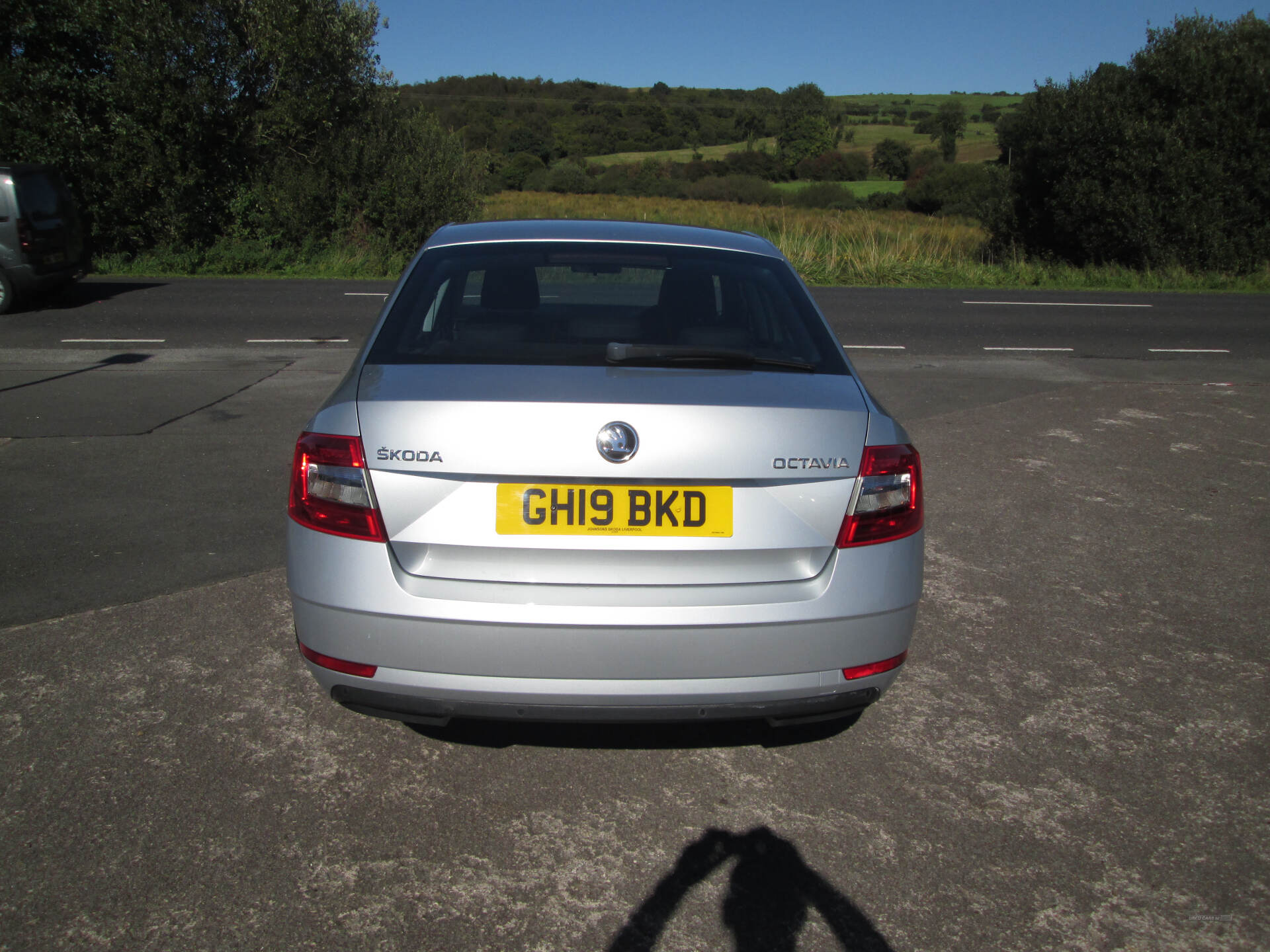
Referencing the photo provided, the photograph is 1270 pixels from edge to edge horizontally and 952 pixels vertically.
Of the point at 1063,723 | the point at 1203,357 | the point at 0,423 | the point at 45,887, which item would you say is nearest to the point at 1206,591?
the point at 1063,723

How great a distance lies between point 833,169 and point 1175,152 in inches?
2598

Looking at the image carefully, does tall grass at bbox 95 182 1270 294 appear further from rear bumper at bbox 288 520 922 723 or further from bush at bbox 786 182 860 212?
bush at bbox 786 182 860 212

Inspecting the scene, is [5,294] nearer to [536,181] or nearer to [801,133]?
[536,181]

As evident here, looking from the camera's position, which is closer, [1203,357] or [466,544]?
[466,544]

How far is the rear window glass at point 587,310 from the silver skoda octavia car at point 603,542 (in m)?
0.17

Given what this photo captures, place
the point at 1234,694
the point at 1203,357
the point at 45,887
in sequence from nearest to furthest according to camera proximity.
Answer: the point at 45,887
the point at 1234,694
the point at 1203,357

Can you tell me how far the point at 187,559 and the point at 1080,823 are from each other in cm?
399

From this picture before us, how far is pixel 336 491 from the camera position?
8.57 feet

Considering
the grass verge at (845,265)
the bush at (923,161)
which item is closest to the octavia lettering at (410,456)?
the grass verge at (845,265)

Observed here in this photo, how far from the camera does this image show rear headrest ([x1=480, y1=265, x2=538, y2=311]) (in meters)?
3.39

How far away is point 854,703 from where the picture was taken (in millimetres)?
2715

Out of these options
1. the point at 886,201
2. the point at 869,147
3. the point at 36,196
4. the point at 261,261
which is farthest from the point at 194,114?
the point at 869,147

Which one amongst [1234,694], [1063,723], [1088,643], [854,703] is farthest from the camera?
[1088,643]

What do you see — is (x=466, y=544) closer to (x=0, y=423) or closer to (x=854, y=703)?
(x=854, y=703)
